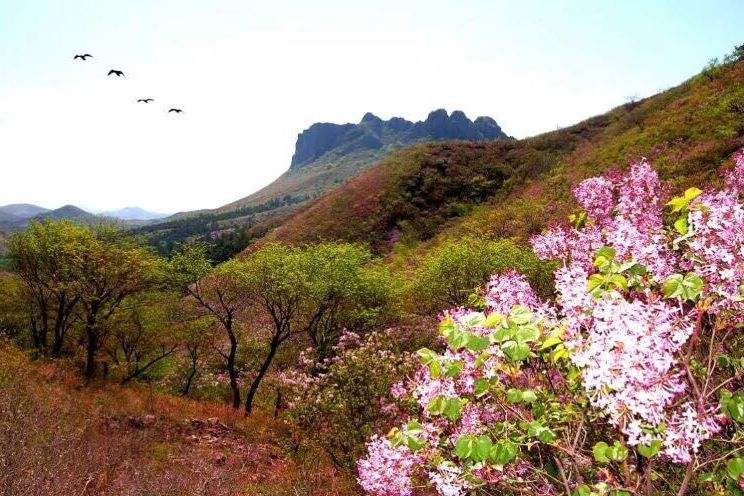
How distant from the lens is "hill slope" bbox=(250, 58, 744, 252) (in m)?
31.5

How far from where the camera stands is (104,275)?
25.4 meters

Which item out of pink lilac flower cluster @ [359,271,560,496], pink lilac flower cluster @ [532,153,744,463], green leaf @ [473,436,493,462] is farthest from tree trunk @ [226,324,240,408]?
pink lilac flower cluster @ [532,153,744,463]

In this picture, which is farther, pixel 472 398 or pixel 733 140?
pixel 733 140

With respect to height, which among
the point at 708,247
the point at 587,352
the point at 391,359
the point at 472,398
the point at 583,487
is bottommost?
the point at 391,359

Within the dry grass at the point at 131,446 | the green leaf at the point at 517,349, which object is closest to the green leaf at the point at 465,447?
the green leaf at the point at 517,349

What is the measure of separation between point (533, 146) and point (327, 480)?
2651 inches

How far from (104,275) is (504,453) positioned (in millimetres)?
27725

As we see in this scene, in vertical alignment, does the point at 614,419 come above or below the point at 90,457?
above

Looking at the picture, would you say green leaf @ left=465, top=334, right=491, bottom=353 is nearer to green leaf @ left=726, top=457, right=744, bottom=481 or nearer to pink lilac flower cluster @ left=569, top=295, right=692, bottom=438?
pink lilac flower cluster @ left=569, top=295, right=692, bottom=438

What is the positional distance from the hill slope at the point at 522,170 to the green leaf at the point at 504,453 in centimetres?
2770

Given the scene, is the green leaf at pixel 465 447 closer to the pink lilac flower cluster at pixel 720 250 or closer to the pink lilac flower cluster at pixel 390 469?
the pink lilac flower cluster at pixel 720 250

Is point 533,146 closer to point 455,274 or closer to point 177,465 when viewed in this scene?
point 455,274

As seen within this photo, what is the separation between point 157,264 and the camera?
27.9m

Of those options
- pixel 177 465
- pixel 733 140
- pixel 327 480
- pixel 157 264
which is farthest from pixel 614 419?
pixel 733 140
